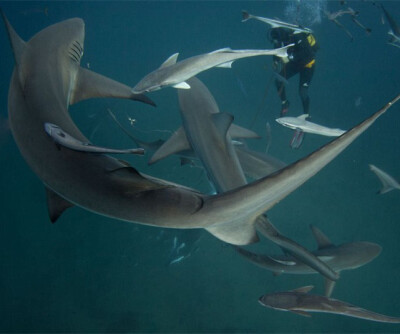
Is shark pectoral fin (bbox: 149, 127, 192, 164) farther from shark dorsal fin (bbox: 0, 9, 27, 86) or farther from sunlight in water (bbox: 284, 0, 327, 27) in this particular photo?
sunlight in water (bbox: 284, 0, 327, 27)

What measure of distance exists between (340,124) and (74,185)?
1308 cm

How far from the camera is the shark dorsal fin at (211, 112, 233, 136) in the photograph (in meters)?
3.96

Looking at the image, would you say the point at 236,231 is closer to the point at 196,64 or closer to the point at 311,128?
the point at 196,64

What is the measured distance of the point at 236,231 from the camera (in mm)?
2232

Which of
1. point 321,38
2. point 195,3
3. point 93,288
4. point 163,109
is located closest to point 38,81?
point 93,288

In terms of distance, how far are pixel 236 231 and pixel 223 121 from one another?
212 cm

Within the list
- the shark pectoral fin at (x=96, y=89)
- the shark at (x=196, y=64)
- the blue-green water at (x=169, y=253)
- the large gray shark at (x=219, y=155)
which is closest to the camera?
the large gray shark at (x=219, y=155)

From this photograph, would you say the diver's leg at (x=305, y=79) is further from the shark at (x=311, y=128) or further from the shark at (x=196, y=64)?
the shark at (x=196, y=64)

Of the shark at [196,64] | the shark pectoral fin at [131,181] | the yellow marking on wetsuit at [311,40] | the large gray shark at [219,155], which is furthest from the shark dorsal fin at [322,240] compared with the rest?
the yellow marking on wetsuit at [311,40]

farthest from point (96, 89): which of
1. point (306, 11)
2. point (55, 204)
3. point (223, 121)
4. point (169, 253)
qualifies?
point (306, 11)

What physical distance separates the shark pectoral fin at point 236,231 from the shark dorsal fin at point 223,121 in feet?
6.28

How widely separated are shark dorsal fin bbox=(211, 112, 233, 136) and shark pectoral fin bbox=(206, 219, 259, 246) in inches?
75.4

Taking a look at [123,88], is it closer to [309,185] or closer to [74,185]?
[74,185]

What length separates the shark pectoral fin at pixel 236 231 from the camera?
2.15 m
